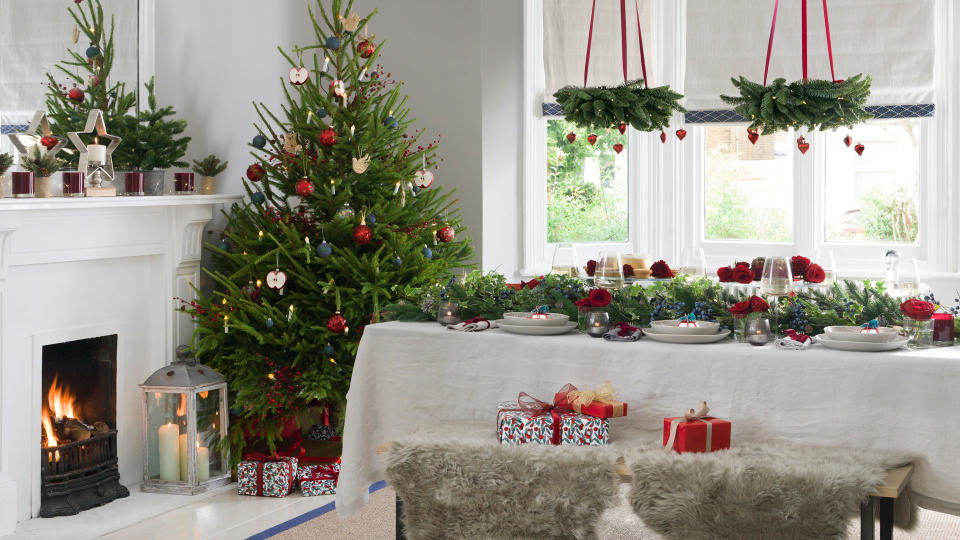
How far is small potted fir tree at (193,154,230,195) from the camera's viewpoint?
4641 millimetres

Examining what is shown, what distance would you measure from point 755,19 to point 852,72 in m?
0.58

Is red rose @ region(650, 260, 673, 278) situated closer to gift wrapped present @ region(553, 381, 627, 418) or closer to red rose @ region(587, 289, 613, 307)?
red rose @ region(587, 289, 613, 307)

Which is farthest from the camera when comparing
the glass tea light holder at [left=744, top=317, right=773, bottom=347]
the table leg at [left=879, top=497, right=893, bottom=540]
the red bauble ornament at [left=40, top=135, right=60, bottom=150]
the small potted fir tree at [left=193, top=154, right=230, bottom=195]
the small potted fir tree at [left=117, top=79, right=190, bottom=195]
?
the small potted fir tree at [left=193, top=154, right=230, bottom=195]

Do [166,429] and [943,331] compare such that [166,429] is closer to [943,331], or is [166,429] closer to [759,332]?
[759,332]

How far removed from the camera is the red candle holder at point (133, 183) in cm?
421

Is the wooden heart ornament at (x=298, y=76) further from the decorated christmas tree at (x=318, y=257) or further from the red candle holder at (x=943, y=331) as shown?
the red candle holder at (x=943, y=331)

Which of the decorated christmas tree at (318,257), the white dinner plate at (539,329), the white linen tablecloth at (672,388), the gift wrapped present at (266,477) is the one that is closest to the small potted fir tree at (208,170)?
the decorated christmas tree at (318,257)

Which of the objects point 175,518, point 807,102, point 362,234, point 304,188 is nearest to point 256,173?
point 304,188

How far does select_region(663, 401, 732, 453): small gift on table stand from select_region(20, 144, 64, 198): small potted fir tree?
2.54 m

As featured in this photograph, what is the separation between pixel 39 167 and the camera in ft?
12.1

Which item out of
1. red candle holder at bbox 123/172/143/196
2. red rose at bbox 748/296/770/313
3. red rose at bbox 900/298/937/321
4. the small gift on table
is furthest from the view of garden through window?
the small gift on table

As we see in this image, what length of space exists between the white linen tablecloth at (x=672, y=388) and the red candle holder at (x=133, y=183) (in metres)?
1.57

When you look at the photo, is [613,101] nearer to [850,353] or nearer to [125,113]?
[850,353]

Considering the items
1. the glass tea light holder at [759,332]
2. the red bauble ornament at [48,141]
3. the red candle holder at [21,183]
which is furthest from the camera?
the red bauble ornament at [48,141]
